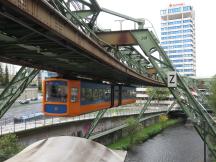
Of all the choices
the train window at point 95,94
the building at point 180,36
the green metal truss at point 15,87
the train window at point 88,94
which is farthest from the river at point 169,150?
the building at point 180,36

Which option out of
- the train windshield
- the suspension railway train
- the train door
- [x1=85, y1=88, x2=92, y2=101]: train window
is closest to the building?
[x1=85, y1=88, x2=92, y2=101]: train window

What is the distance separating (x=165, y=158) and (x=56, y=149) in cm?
3200

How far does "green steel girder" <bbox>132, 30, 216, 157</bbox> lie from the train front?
15.7 ft

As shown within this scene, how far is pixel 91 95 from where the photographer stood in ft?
67.4

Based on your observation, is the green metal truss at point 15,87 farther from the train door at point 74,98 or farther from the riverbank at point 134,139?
the riverbank at point 134,139

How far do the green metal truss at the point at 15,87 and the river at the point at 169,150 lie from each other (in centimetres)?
1698

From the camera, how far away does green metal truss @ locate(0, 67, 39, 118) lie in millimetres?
19969

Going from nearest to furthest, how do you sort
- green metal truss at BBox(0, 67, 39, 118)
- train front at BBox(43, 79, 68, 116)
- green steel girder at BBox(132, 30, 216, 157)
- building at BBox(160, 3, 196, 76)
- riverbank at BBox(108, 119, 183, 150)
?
green steel girder at BBox(132, 30, 216, 157)
train front at BBox(43, 79, 68, 116)
green metal truss at BBox(0, 67, 39, 118)
riverbank at BBox(108, 119, 183, 150)
building at BBox(160, 3, 196, 76)

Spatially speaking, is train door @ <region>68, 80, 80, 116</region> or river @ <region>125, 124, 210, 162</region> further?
river @ <region>125, 124, 210, 162</region>

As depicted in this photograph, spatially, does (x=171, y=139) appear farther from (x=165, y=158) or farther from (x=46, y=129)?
(x=46, y=129)

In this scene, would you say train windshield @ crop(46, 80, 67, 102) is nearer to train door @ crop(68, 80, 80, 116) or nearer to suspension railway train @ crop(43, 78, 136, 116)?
suspension railway train @ crop(43, 78, 136, 116)

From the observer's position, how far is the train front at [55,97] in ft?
55.4

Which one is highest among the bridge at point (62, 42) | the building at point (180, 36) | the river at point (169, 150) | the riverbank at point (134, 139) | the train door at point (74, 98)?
the building at point (180, 36)

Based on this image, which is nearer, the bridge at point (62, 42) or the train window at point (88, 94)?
the bridge at point (62, 42)
